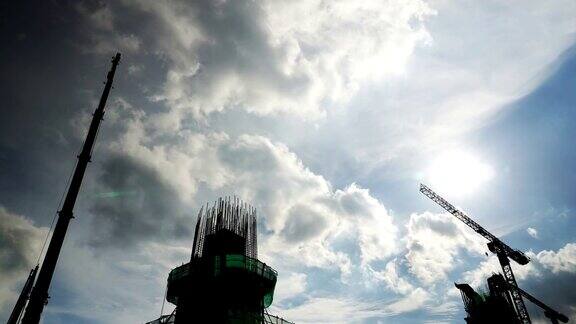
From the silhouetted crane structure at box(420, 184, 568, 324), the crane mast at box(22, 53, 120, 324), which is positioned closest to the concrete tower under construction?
the crane mast at box(22, 53, 120, 324)

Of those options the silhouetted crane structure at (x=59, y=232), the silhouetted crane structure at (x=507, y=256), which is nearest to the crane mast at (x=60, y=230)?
the silhouetted crane structure at (x=59, y=232)

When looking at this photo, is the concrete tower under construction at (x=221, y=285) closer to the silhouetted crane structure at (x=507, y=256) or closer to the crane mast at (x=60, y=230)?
the crane mast at (x=60, y=230)

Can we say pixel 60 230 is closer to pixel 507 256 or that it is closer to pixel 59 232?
pixel 59 232

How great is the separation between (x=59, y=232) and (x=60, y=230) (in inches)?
6.1

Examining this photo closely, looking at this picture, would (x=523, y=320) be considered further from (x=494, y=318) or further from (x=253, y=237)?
(x=253, y=237)

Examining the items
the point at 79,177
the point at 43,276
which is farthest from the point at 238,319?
the point at 79,177

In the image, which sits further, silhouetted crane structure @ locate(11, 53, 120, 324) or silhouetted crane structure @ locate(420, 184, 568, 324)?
silhouetted crane structure @ locate(420, 184, 568, 324)

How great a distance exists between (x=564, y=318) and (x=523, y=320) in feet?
71.1

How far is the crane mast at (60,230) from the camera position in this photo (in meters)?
18.6

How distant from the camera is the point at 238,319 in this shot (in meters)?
25.3

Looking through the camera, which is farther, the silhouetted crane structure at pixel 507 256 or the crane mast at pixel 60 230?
the silhouetted crane structure at pixel 507 256

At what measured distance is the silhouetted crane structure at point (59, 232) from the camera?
18641 mm

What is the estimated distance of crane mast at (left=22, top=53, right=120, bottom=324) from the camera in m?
18.6

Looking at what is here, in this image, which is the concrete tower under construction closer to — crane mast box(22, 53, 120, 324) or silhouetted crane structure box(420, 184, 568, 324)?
crane mast box(22, 53, 120, 324)
